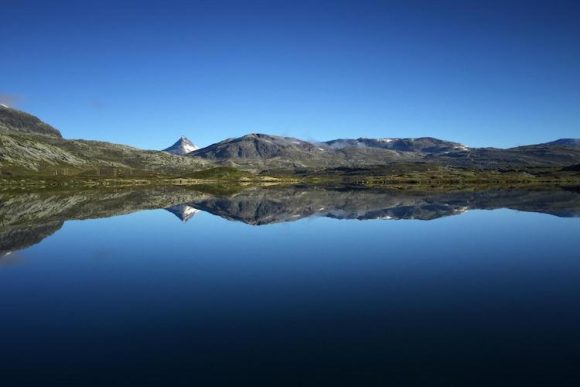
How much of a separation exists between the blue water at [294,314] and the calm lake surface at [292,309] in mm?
79

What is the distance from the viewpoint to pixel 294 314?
20.3 meters

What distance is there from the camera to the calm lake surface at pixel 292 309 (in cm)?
1470

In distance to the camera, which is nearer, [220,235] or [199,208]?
[220,235]

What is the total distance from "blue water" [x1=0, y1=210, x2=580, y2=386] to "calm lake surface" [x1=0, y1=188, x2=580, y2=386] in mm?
79

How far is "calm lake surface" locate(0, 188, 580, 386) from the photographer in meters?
14.7

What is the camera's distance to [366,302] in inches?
869

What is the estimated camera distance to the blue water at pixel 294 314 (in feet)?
48.0

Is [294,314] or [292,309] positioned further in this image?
[292,309]

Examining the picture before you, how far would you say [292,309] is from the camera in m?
21.0

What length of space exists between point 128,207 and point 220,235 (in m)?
37.3

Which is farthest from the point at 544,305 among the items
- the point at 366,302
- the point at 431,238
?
the point at 431,238

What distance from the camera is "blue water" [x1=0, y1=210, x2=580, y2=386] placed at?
14.6 meters

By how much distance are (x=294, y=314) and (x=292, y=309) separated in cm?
76

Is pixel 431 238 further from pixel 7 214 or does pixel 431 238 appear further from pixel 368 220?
pixel 7 214
